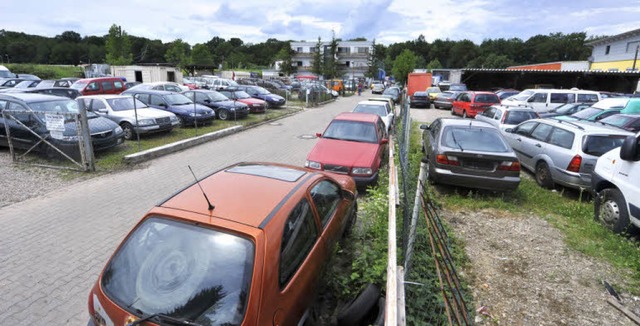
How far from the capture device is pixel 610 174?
5867 millimetres

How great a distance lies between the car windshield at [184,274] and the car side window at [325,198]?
134cm

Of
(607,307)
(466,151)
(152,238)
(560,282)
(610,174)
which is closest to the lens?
(152,238)

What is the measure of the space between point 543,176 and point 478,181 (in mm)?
2497

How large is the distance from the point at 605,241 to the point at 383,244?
4.00 m

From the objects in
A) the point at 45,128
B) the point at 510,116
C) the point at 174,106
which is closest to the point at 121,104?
the point at 174,106

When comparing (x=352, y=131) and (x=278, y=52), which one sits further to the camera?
(x=278, y=52)

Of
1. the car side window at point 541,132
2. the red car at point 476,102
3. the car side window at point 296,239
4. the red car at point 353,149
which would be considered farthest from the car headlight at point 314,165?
the red car at point 476,102

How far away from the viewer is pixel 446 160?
7.27 m

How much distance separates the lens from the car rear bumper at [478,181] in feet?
23.0

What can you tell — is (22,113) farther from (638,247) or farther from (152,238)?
(638,247)

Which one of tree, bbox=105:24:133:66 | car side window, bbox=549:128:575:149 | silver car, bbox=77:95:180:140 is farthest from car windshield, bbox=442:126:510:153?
tree, bbox=105:24:133:66

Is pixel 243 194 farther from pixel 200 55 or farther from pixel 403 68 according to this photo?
pixel 200 55

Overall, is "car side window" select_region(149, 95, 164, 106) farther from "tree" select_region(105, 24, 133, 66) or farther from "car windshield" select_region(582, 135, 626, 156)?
"tree" select_region(105, 24, 133, 66)

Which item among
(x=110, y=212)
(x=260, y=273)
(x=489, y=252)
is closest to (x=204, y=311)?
(x=260, y=273)
